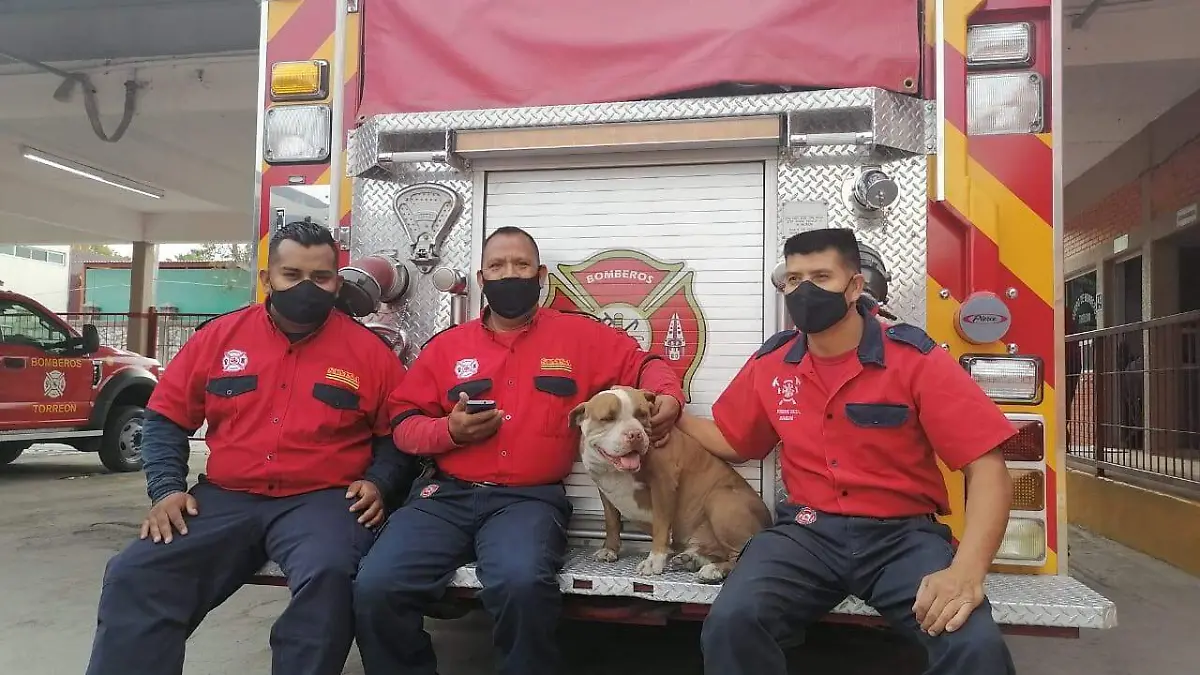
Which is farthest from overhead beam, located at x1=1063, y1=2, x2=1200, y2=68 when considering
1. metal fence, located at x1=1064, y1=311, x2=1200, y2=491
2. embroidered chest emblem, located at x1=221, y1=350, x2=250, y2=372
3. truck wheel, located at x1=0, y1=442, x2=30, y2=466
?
truck wheel, located at x1=0, y1=442, x2=30, y2=466

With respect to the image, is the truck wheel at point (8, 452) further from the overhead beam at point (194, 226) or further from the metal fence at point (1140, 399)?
the metal fence at point (1140, 399)

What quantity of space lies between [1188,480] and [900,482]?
168 inches

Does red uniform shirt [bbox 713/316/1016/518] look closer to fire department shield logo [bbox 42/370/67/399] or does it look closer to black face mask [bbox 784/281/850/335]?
black face mask [bbox 784/281/850/335]

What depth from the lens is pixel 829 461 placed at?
2.67 meters

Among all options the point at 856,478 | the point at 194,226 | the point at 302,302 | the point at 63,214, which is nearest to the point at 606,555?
the point at 856,478

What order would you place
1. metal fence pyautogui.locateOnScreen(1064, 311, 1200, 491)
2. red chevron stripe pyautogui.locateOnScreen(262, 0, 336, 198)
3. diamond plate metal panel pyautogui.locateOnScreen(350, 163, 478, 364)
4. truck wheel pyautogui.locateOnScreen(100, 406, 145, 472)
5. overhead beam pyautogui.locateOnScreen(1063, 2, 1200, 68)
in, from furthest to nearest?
truck wheel pyautogui.locateOnScreen(100, 406, 145, 472) → overhead beam pyautogui.locateOnScreen(1063, 2, 1200, 68) → metal fence pyautogui.locateOnScreen(1064, 311, 1200, 491) → red chevron stripe pyautogui.locateOnScreen(262, 0, 336, 198) → diamond plate metal panel pyautogui.locateOnScreen(350, 163, 478, 364)

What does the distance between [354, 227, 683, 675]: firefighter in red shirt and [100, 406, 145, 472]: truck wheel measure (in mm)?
8380

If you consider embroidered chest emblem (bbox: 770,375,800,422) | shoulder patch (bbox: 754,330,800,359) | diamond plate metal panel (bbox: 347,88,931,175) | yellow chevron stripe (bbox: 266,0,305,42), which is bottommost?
embroidered chest emblem (bbox: 770,375,800,422)

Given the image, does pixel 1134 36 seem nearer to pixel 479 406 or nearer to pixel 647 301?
pixel 647 301

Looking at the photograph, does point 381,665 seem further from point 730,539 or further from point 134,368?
point 134,368

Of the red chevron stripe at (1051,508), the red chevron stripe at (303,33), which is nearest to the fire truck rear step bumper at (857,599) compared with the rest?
the red chevron stripe at (1051,508)

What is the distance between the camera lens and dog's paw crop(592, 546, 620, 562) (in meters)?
3.05

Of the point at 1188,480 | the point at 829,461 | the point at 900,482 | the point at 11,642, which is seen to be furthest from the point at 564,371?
the point at 1188,480

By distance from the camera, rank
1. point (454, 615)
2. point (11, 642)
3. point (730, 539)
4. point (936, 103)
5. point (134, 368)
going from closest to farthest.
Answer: point (730, 539) < point (936, 103) < point (454, 615) < point (11, 642) < point (134, 368)
